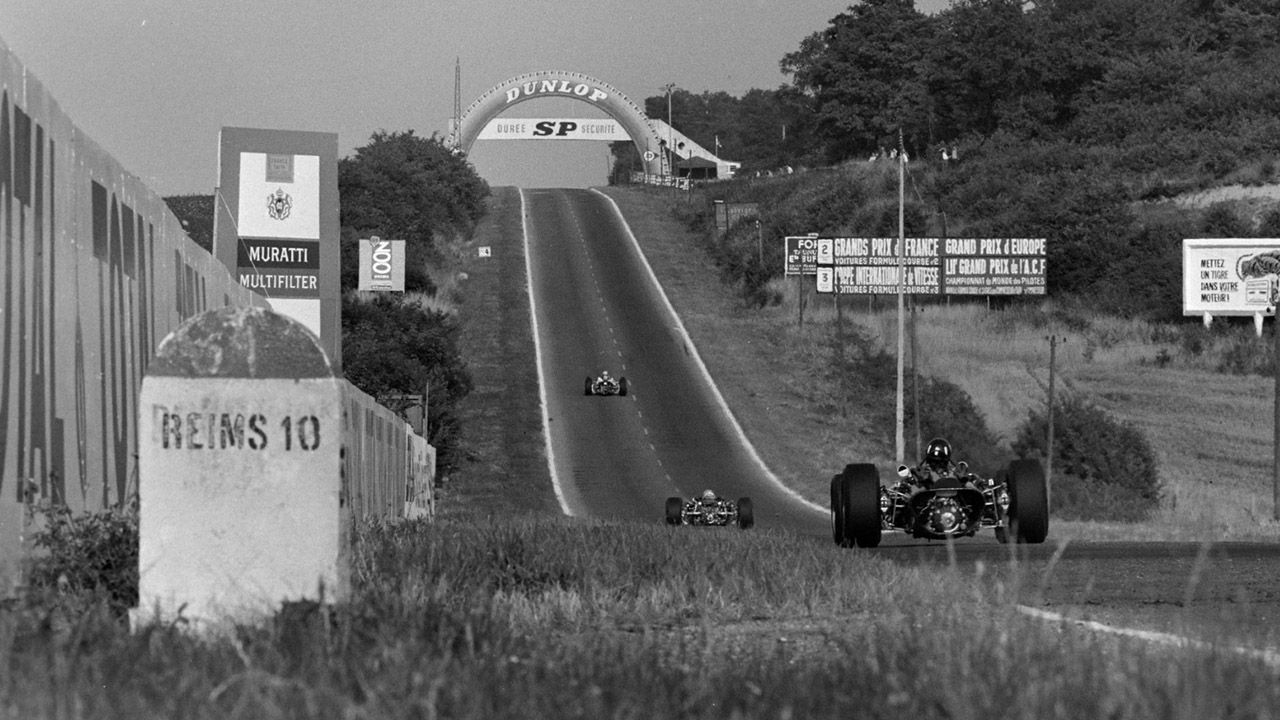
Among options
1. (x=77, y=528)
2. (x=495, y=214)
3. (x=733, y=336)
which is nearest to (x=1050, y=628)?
(x=77, y=528)

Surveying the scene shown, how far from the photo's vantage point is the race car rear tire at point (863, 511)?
19.1 m

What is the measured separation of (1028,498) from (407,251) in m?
67.8

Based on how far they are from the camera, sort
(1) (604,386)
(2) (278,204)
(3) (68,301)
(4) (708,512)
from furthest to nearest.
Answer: (1) (604,386)
(2) (278,204)
(4) (708,512)
(3) (68,301)

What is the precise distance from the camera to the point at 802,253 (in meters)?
85.0

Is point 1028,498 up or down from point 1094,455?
up

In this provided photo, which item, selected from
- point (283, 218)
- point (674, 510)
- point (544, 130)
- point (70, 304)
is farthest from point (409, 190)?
point (70, 304)

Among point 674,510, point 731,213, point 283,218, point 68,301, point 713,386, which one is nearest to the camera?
point 68,301

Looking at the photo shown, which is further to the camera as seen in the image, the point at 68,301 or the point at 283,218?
the point at 283,218

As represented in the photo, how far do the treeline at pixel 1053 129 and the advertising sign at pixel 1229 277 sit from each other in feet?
15.6

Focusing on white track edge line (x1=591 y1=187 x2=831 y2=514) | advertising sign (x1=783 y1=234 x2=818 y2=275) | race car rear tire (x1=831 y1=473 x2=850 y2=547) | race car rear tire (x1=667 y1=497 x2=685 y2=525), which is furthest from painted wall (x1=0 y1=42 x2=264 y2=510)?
advertising sign (x1=783 y1=234 x2=818 y2=275)

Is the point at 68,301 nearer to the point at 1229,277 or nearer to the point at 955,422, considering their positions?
the point at 955,422

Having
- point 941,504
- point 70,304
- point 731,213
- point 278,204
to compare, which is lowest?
point 941,504

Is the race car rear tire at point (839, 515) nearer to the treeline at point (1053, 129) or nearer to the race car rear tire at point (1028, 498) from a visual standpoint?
the race car rear tire at point (1028, 498)

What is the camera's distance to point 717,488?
51938 millimetres
